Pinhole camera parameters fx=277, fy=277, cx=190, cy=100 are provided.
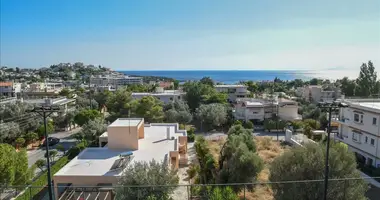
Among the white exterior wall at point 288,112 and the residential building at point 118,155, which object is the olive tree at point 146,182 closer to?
the residential building at point 118,155

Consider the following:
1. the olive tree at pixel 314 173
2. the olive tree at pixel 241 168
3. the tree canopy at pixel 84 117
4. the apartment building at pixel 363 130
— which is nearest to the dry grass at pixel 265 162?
the olive tree at pixel 241 168

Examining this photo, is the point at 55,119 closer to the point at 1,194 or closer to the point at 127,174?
the point at 1,194

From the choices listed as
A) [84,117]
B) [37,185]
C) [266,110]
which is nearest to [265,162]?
[37,185]

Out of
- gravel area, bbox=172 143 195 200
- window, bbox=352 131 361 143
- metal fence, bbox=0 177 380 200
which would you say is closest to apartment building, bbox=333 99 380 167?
window, bbox=352 131 361 143

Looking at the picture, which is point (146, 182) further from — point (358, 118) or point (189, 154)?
point (358, 118)

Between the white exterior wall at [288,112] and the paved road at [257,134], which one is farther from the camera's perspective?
the white exterior wall at [288,112]
